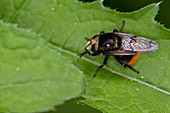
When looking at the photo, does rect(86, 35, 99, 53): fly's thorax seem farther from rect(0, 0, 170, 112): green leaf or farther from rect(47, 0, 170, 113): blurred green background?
rect(47, 0, 170, 113): blurred green background

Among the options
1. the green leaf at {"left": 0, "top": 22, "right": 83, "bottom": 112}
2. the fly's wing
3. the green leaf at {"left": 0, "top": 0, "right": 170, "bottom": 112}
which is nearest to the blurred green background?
the fly's wing

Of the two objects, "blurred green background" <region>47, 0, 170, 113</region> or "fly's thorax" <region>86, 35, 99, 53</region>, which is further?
"blurred green background" <region>47, 0, 170, 113</region>

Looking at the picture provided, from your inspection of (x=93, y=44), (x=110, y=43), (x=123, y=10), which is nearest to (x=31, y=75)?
(x=93, y=44)

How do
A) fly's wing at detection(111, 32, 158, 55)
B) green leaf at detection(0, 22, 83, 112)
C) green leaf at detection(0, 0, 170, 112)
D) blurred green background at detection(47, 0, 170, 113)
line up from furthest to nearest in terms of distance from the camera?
blurred green background at detection(47, 0, 170, 113)
fly's wing at detection(111, 32, 158, 55)
green leaf at detection(0, 0, 170, 112)
green leaf at detection(0, 22, 83, 112)

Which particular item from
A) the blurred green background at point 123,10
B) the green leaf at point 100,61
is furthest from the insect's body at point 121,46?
the blurred green background at point 123,10

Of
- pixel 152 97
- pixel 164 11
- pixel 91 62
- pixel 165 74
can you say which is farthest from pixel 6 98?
pixel 164 11

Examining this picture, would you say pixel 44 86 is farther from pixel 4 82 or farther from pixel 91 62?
pixel 91 62

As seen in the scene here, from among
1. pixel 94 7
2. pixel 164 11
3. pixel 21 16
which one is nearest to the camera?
pixel 21 16
